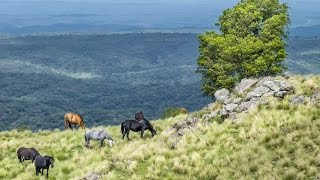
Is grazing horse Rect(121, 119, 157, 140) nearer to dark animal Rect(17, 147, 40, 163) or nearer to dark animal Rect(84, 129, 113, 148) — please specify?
dark animal Rect(84, 129, 113, 148)

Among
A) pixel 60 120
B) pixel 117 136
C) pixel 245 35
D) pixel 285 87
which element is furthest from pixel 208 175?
pixel 60 120

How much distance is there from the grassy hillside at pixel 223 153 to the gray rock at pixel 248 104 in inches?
21.5

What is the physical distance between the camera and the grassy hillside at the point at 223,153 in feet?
66.1

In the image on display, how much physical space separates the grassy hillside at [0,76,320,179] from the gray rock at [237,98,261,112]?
1.79 feet

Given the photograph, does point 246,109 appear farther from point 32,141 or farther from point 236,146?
point 32,141

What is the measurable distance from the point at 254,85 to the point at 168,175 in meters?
11.6

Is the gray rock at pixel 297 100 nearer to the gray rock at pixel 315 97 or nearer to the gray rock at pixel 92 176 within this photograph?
the gray rock at pixel 315 97

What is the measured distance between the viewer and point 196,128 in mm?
27594

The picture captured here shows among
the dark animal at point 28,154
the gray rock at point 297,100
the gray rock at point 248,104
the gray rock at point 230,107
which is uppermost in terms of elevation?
the gray rock at point 297,100

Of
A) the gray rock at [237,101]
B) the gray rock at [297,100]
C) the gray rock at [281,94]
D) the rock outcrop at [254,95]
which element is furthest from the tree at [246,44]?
the gray rock at [297,100]

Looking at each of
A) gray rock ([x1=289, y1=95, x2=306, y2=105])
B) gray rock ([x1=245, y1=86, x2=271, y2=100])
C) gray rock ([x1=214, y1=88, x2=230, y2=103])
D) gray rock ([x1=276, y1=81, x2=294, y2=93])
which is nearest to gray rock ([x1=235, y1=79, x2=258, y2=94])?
gray rock ([x1=214, y1=88, x2=230, y2=103])

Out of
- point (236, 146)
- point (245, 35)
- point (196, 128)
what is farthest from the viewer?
point (245, 35)

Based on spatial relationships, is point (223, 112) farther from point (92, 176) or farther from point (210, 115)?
point (92, 176)

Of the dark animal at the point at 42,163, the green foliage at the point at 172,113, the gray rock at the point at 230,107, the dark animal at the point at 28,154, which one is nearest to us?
the dark animal at the point at 42,163
